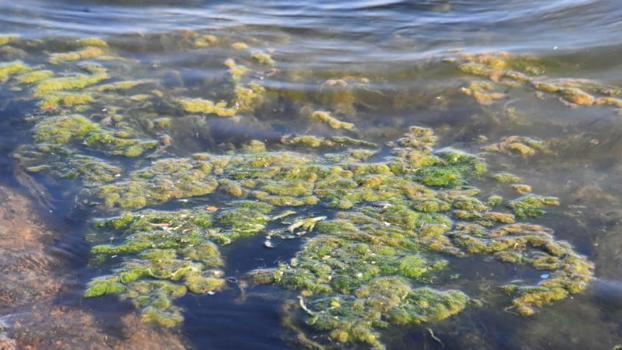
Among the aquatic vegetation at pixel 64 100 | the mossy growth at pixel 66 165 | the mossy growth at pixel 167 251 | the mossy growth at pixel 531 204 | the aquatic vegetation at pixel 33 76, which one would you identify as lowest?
the mossy growth at pixel 167 251

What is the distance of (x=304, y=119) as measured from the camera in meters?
5.62

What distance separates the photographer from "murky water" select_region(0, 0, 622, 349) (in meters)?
3.62

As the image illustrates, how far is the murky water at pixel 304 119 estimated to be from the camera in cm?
362

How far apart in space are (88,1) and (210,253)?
504cm

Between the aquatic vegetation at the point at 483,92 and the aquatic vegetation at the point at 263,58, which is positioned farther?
the aquatic vegetation at the point at 263,58

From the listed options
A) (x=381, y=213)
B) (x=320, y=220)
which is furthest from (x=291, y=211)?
(x=381, y=213)

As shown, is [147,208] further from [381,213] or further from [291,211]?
[381,213]

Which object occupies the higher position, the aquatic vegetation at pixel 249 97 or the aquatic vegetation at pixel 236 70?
the aquatic vegetation at pixel 236 70

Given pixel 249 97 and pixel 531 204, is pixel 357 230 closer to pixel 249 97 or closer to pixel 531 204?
pixel 531 204

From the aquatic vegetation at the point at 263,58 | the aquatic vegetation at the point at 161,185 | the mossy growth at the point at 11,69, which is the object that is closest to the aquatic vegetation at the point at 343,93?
the aquatic vegetation at the point at 263,58

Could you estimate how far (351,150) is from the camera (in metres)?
5.14

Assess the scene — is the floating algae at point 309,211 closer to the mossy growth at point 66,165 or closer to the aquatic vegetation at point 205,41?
the mossy growth at point 66,165

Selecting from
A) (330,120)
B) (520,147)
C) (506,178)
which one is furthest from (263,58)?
(506,178)

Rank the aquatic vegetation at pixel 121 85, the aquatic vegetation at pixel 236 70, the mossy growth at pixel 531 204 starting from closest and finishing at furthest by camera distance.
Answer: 1. the mossy growth at pixel 531 204
2. the aquatic vegetation at pixel 121 85
3. the aquatic vegetation at pixel 236 70
